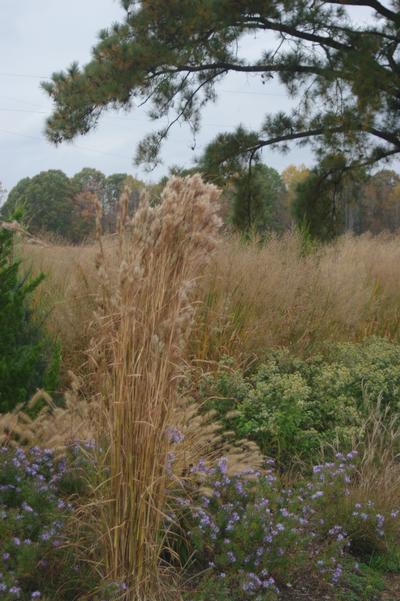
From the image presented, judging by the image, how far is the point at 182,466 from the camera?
3.64 metres

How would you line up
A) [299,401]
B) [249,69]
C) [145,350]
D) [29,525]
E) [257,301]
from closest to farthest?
[145,350], [29,525], [299,401], [257,301], [249,69]

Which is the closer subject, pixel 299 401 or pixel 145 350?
pixel 145 350

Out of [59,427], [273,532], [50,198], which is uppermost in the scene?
[50,198]

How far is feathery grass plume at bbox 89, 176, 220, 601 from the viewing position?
2871mm

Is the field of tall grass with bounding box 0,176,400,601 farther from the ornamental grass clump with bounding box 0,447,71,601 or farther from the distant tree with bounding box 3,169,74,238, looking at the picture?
the distant tree with bounding box 3,169,74,238

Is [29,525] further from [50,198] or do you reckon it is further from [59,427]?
[50,198]

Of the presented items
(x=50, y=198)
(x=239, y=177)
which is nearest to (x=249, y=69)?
(x=239, y=177)

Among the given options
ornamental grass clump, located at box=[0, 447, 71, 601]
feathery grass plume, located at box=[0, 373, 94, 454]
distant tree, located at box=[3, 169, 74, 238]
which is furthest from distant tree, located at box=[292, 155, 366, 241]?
distant tree, located at box=[3, 169, 74, 238]

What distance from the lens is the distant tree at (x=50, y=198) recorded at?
129 feet

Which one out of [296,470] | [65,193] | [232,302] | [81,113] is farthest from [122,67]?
[65,193]

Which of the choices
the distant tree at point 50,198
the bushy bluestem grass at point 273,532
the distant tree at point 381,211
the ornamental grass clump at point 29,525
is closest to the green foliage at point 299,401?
the bushy bluestem grass at point 273,532

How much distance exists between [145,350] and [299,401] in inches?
90.4

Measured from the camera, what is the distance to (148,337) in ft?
9.59

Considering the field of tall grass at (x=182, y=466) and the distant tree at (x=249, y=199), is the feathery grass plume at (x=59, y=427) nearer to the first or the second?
the field of tall grass at (x=182, y=466)
